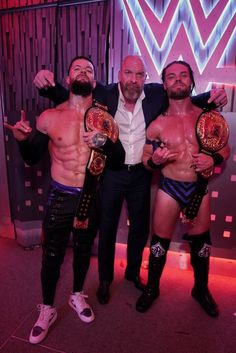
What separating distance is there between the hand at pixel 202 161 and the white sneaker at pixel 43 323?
4.89 feet

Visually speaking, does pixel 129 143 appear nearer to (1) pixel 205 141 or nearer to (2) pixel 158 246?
(1) pixel 205 141

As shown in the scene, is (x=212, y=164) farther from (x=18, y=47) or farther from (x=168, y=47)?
(x=18, y=47)

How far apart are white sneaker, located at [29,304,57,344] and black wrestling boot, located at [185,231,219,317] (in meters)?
1.17

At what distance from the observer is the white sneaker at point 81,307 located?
7.82ft

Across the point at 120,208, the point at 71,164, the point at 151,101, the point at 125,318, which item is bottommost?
the point at 125,318

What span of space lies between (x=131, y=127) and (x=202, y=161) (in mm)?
629

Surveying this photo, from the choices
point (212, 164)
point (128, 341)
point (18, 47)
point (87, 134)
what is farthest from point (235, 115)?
point (18, 47)

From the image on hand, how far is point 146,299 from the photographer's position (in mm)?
2582

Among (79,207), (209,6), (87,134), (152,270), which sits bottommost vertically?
(152,270)

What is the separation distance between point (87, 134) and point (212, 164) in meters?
0.94

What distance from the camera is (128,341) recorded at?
7.24ft

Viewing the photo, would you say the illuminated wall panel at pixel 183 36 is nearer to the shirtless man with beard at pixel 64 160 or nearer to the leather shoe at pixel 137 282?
the shirtless man with beard at pixel 64 160

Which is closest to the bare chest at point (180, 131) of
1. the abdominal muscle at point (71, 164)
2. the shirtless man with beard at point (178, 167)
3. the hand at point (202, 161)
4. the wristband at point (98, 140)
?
the shirtless man with beard at point (178, 167)

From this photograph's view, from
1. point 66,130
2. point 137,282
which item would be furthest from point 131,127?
point 137,282
